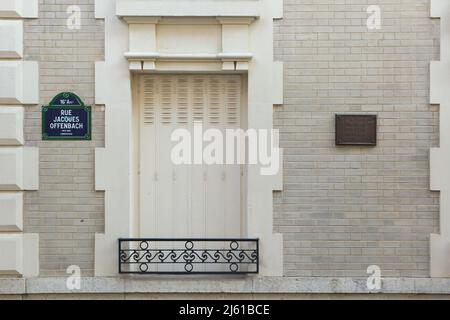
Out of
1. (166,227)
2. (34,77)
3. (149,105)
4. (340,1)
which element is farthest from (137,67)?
(340,1)

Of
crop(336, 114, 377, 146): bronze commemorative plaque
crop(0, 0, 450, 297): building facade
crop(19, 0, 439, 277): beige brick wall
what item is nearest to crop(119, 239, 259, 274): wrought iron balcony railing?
crop(0, 0, 450, 297): building facade

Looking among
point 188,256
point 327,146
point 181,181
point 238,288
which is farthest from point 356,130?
point 188,256

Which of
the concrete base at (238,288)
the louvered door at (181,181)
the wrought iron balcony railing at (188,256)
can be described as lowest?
the concrete base at (238,288)

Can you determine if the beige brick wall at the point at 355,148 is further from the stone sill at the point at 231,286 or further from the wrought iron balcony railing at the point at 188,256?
the wrought iron balcony railing at the point at 188,256

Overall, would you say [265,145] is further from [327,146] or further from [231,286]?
[231,286]

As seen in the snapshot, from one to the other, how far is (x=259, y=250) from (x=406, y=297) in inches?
71.5

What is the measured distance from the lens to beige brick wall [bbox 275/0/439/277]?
7977 mm

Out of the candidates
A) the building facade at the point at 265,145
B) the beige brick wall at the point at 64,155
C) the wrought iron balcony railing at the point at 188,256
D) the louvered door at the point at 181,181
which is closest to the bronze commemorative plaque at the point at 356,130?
the building facade at the point at 265,145

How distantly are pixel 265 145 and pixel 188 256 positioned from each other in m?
1.60

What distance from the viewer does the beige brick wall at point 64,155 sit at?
26.3 ft

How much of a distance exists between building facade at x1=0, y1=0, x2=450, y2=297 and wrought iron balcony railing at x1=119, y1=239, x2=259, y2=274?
0.11ft

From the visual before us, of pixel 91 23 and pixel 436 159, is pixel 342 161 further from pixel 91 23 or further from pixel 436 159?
pixel 91 23

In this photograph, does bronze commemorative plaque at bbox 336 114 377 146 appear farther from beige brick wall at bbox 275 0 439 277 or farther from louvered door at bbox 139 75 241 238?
louvered door at bbox 139 75 241 238

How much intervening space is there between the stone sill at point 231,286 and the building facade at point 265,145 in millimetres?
16
